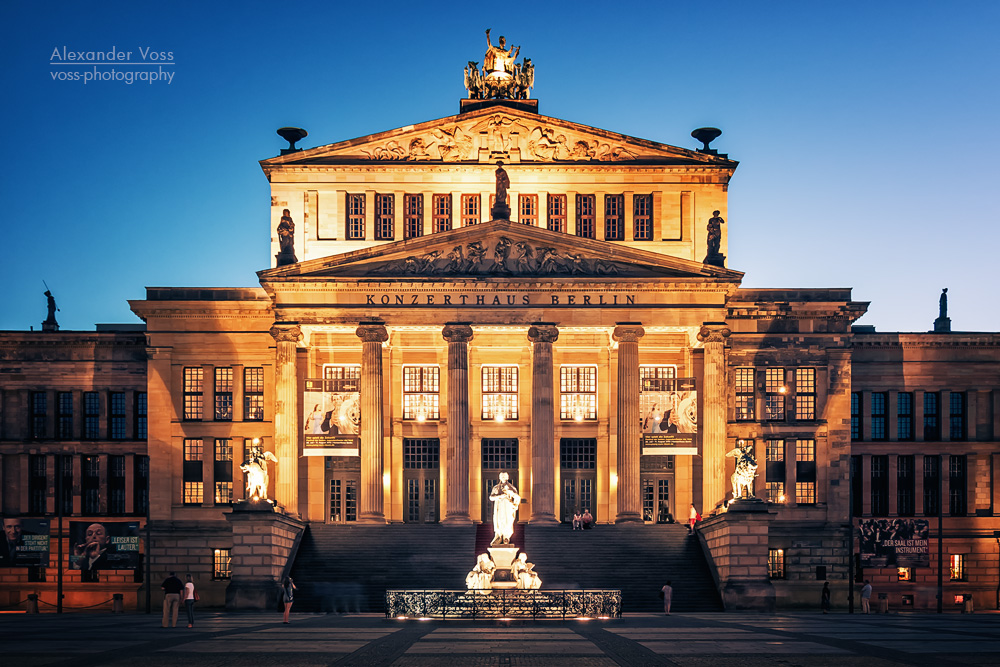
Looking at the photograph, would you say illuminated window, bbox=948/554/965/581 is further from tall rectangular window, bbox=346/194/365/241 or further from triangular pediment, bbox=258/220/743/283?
tall rectangular window, bbox=346/194/365/241

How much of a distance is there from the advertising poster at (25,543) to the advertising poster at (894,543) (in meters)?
45.6

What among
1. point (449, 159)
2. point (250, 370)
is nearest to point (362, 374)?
point (250, 370)

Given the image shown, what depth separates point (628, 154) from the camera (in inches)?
2485

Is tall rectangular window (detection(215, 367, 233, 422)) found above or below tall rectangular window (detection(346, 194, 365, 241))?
below

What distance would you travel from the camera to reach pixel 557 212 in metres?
63.2

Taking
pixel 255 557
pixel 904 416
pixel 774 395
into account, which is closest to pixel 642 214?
pixel 774 395

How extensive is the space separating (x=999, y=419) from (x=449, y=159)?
35.7 m

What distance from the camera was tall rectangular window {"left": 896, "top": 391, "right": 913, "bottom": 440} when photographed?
214 feet

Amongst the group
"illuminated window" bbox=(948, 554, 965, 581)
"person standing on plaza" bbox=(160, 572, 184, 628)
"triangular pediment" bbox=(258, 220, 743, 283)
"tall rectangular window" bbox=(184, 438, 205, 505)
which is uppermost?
"triangular pediment" bbox=(258, 220, 743, 283)

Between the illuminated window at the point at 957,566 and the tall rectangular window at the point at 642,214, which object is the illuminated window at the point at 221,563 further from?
the illuminated window at the point at 957,566

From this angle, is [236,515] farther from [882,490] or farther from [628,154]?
[882,490]

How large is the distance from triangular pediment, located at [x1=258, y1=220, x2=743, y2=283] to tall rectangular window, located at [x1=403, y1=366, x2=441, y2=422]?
26.5 feet

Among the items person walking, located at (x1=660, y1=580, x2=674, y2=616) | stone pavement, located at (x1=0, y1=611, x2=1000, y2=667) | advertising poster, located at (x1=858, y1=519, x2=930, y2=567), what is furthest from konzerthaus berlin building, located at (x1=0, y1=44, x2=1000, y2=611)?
stone pavement, located at (x1=0, y1=611, x2=1000, y2=667)

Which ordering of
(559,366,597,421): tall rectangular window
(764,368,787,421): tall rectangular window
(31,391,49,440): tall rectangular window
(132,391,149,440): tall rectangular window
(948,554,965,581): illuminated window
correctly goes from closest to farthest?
(764,368,787,421): tall rectangular window, (559,366,597,421): tall rectangular window, (948,554,965,581): illuminated window, (132,391,149,440): tall rectangular window, (31,391,49,440): tall rectangular window
